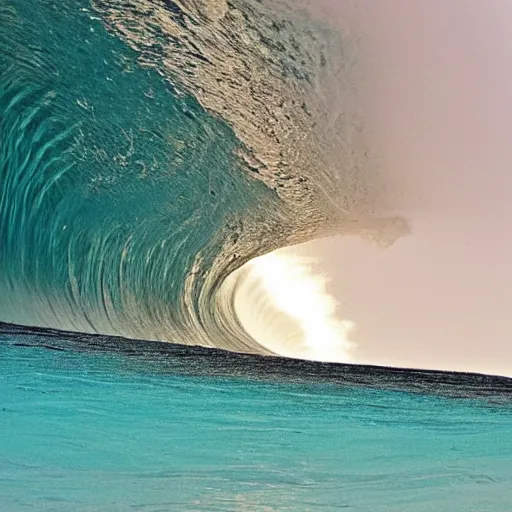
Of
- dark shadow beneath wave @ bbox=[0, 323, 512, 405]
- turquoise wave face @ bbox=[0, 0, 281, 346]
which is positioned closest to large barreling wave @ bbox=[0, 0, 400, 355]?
turquoise wave face @ bbox=[0, 0, 281, 346]

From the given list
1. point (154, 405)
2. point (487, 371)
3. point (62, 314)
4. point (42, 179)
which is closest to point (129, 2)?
point (42, 179)

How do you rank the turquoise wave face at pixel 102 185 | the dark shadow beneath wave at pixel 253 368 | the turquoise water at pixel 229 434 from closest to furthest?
the turquoise water at pixel 229 434, the dark shadow beneath wave at pixel 253 368, the turquoise wave face at pixel 102 185

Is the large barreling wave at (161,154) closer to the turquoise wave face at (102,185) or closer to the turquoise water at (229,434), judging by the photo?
the turquoise wave face at (102,185)

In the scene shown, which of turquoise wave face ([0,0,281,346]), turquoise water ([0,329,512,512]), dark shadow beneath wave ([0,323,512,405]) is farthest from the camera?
turquoise wave face ([0,0,281,346])

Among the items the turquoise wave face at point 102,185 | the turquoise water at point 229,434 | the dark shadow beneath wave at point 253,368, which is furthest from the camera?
the turquoise wave face at point 102,185

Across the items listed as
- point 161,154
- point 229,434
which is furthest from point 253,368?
point 161,154

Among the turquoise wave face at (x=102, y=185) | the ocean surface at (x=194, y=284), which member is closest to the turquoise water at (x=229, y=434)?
the ocean surface at (x=194, y=284)

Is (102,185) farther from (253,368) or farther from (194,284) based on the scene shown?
(253,368)

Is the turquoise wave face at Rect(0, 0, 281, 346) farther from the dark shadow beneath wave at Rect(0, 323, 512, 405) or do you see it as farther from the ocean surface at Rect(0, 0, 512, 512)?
the dark shadow beneath wave at Rect(0, 323, 512, 405)
